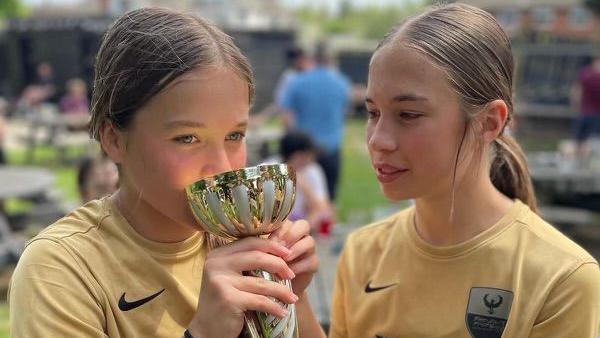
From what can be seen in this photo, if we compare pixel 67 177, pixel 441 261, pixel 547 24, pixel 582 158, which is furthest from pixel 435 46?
pixel 547 24

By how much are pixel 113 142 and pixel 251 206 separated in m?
0.38

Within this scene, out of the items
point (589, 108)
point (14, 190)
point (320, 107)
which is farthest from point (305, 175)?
point (589, 108)

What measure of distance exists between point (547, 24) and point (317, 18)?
34.0m

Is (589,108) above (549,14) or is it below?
above

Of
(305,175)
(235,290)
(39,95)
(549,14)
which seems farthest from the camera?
(549,14)

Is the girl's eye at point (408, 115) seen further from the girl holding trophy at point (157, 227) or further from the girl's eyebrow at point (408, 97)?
the girl holding trophy at point (157, 227)

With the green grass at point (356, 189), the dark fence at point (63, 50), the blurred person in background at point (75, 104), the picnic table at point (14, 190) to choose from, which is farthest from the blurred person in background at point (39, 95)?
the picnic table at point (14, 190)

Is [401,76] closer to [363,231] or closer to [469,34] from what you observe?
[469,34]

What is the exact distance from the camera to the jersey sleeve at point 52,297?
4.17 ft

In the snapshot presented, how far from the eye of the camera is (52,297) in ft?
4.23

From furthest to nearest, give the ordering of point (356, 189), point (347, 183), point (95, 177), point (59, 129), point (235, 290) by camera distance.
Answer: point (59, 129) < point (347, 183) < point (356, 189) < point (95, 177) < point (235, 290)

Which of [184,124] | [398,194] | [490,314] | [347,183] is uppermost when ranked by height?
[184,124]

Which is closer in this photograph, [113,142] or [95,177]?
[113,142]

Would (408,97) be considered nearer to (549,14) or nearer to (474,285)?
(474,285)
